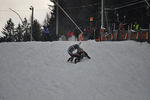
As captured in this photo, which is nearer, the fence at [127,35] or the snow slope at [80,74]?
the snow slope at [80,74]

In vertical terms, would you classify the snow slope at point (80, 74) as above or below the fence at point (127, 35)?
below

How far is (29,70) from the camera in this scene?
39.3ft

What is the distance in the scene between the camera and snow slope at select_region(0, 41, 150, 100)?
914 cm

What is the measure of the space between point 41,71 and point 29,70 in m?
0.78

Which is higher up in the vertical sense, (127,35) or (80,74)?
(127,35)

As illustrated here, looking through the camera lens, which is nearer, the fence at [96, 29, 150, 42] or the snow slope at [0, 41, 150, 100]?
the snow slope at [0, 41, 150, 100]

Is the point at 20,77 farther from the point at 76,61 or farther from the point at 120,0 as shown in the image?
the point at 120,0

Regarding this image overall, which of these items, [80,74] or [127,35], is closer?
[80,74]

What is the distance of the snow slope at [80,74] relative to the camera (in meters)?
9.14

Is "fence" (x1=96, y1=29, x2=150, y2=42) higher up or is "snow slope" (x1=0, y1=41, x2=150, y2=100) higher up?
"fence" (x1=96, y1=29, x2=150, y2=42)

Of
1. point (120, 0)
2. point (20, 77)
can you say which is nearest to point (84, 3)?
point (120, 0)

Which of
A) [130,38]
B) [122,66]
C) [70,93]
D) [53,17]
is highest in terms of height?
[53,17]

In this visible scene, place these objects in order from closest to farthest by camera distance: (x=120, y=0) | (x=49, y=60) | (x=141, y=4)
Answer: (x=49, y=60) → (x=141, y=4) → (x=120, y=0)

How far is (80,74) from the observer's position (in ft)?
35.0
